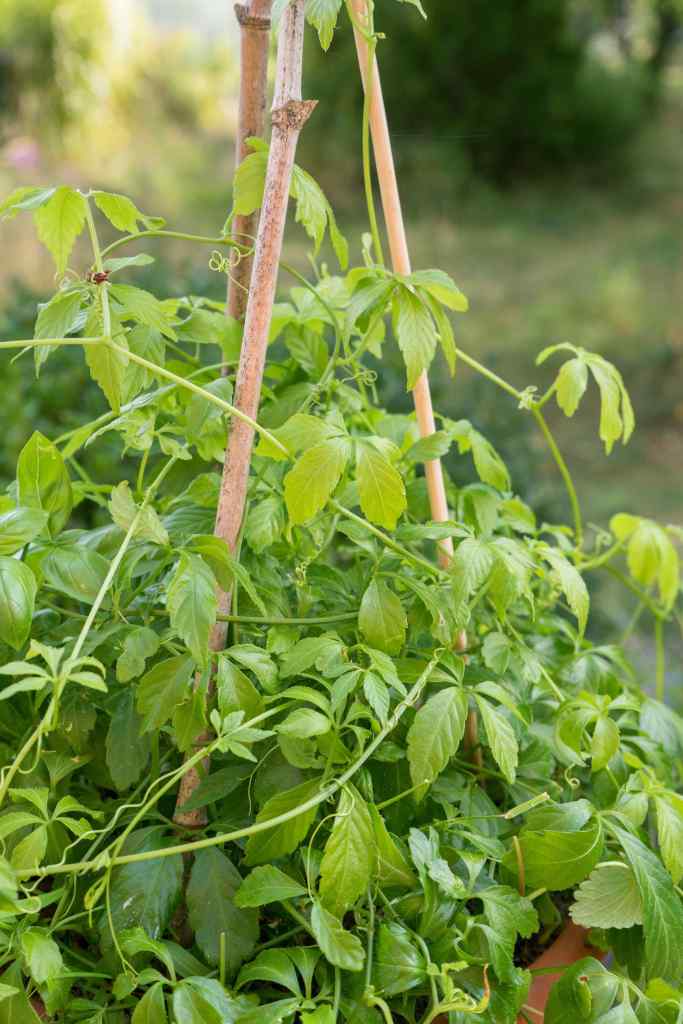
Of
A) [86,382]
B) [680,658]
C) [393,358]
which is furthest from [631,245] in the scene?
[86,382]

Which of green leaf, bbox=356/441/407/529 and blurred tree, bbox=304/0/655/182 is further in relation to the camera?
blurred tree, bbox=304/0/655/182

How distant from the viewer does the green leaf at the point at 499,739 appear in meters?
0.76

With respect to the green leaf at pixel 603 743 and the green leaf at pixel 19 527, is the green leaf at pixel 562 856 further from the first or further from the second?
the green leaf at pixel 19 527

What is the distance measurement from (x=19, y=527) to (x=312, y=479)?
189 millimetres

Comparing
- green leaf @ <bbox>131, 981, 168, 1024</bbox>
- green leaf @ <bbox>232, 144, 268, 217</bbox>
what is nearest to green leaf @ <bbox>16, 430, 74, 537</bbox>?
green leaf @ <bbox>232, 144, 268, 217</bbox>

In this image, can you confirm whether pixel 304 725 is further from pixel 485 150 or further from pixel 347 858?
pixel 485 150

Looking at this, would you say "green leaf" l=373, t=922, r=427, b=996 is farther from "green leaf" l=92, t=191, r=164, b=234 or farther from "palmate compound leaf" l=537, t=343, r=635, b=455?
"green leaf" l=92, t=191, r=164, b=234

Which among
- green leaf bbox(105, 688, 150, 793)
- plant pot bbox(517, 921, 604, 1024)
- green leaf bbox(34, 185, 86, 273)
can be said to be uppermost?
green leaf bbox(34, 185, 86, 273)

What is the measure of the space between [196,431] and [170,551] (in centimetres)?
9

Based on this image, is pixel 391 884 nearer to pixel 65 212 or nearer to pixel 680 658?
pixel 65 212

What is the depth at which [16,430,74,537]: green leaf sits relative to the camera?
796 mm

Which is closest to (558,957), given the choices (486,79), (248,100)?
(248,100)

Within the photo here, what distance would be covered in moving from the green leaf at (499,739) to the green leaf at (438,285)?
27cm

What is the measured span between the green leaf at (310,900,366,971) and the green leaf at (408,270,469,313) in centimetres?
40
